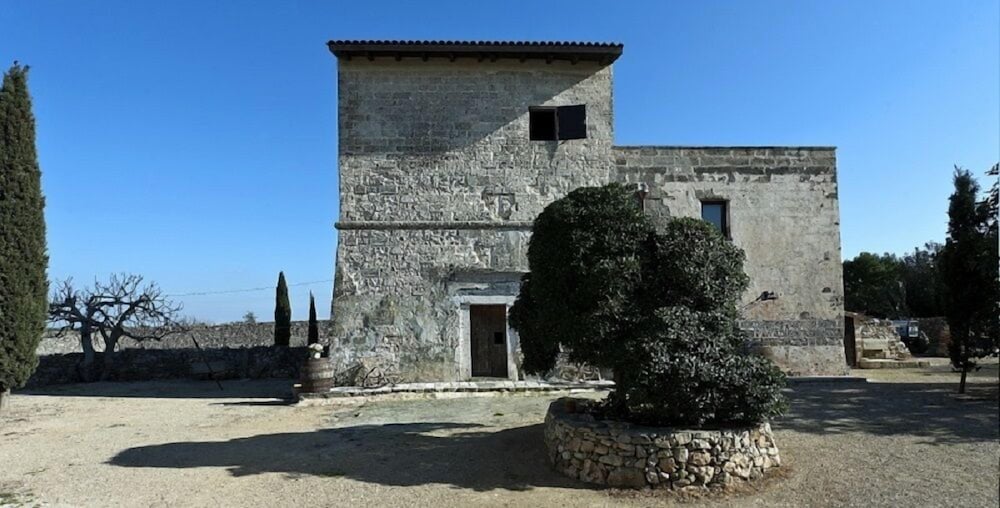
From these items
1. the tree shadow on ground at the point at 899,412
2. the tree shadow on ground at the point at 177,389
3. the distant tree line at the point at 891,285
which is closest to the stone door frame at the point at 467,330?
the tree shadow on ground at the point at 177,389

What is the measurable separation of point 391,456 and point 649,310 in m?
3.76

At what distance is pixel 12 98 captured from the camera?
12570 millimetres

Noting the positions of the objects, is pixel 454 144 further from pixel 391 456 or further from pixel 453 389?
pixel 391 456

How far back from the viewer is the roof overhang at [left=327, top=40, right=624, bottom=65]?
13594 millimetres

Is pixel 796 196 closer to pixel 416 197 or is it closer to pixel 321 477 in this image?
pixel 416 197

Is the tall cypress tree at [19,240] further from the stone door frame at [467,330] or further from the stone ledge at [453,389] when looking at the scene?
the stone door frame at [467,330]

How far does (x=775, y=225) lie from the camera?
47.7 feet

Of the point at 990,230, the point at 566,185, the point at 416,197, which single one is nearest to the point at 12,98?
the point at 416,197

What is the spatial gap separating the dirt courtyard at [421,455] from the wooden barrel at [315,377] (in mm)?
674

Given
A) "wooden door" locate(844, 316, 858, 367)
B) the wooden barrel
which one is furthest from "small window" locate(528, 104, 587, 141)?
"wooden door" locate(844, 316, 858, 367)

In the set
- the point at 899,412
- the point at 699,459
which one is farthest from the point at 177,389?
the point at 899,412

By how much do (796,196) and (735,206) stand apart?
1634 millimetres

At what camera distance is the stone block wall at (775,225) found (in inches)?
565

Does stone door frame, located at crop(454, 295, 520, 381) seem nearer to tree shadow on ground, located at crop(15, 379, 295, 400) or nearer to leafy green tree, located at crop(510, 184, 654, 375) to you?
tree shadow on ground, located at crop(15, 379, 295, 400)
